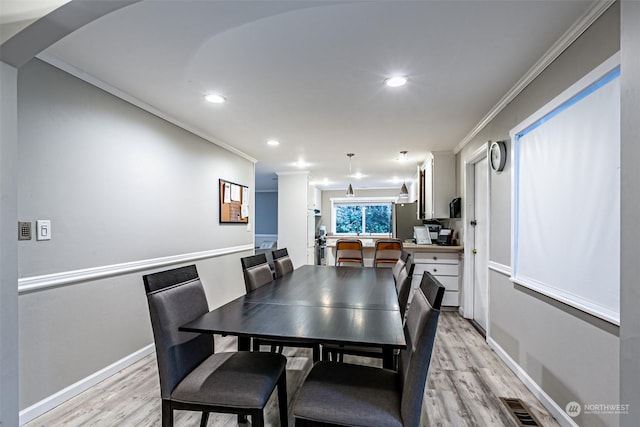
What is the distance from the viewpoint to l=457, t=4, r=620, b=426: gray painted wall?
1461 mm

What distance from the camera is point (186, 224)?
3.30m

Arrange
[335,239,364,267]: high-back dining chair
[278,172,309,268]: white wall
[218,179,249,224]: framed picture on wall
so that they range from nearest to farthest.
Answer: [218,179,249,224]: framed picture on wall
[335,239,364,267]: high-back dining chair
[278,172,309,268]: white wall

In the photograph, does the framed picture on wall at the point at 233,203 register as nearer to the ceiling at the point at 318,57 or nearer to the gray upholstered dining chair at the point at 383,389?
the ceiling at the point at 318,57

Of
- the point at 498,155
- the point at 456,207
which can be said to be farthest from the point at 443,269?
the point at 498,155

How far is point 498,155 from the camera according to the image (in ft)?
8.90

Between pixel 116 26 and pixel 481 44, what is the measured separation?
2.11 m

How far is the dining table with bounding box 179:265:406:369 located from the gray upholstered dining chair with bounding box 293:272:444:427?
3.8 inches

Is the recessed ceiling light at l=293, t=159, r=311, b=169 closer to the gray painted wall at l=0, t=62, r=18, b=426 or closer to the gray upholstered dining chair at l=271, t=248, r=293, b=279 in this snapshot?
the gray upholstered dining chair at l=271, t=248, r=293, b=279

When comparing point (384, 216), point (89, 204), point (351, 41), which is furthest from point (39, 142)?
point (384, 216)

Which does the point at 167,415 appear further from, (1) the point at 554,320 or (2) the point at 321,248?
(2) the point at 321,248

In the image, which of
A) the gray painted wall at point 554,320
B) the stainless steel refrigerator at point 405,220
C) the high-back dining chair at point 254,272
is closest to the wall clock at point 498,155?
the gray painted wall at point 554,320

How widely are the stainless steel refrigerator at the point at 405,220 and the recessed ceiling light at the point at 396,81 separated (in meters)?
3.74

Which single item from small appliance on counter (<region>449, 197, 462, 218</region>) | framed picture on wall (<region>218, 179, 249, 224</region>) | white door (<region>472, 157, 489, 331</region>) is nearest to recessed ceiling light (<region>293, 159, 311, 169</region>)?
framed picture on wall (<region>218, 179, 249, 224</region>)

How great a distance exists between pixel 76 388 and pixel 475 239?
4158 millimetres
